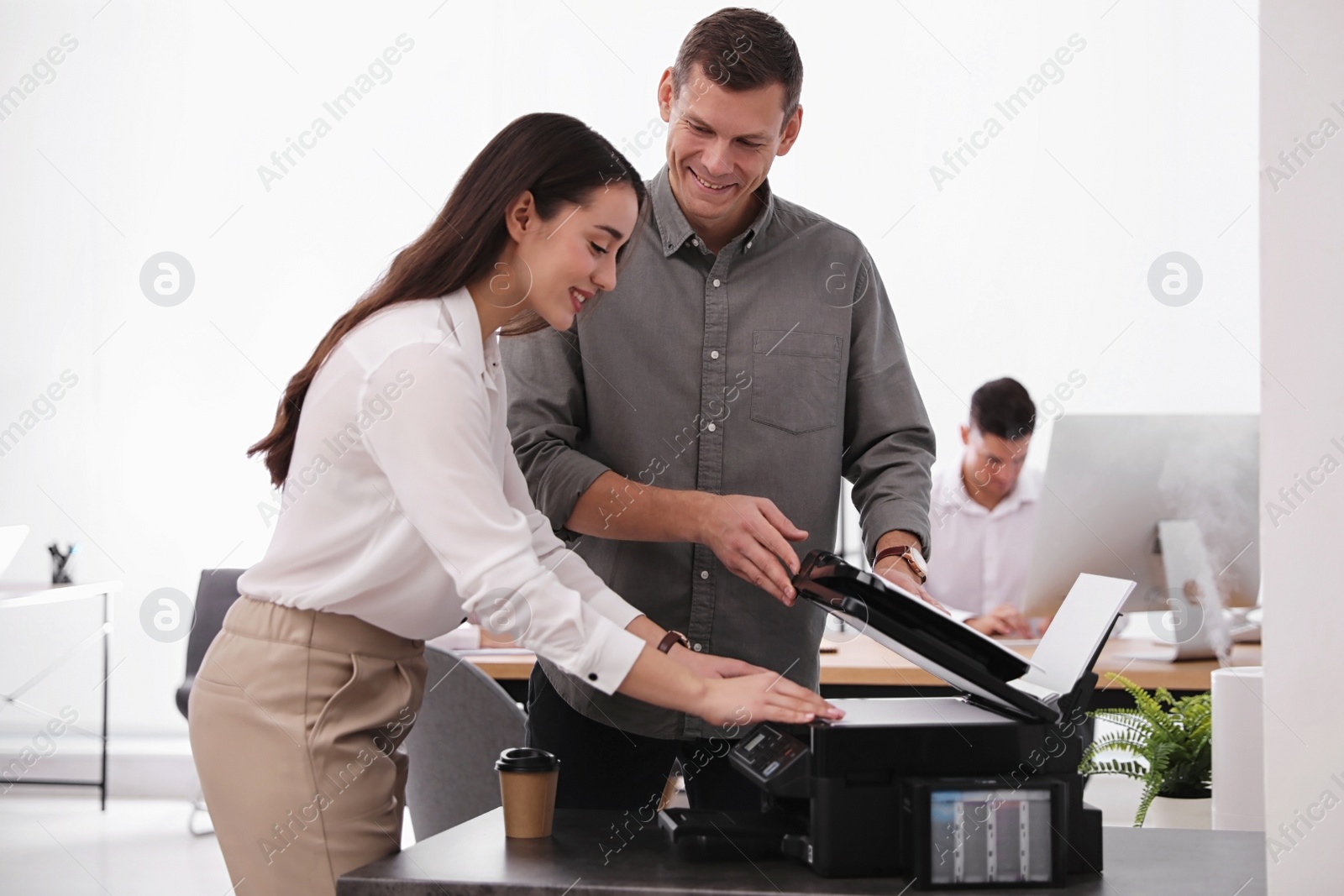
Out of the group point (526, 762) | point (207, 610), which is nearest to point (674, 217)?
point (526, 762)

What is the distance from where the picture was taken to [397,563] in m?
1.36

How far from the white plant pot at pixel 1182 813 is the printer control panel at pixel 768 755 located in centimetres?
90

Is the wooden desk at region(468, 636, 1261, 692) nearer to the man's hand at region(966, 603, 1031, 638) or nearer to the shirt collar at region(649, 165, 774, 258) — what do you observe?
the man's hand at region(966, 603, 1031, 638)

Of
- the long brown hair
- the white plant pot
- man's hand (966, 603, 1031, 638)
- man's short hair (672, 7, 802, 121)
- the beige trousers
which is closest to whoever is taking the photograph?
the beige trousers

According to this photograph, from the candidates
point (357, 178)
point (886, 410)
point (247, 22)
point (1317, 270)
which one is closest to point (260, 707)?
point (886, 410)

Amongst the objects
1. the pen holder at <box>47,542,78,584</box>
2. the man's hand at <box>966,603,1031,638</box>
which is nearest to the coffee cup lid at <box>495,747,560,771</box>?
the man's hand at <box>966,603,1031,638</box>

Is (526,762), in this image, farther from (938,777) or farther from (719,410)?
(719,410)

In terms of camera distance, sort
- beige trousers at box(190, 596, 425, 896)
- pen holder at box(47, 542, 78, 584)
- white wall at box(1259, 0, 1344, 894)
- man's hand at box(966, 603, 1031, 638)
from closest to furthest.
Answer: white wall at box(1259, 0, 1344, 894)
beige trousers at box(190, 596, 425, 896)
man's hand at box(966, 603, 1031, 638)
pen holder at box(47, 542, 78, 584)

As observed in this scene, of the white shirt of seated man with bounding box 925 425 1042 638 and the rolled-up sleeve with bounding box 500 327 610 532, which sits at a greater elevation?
the rolled-up sleeve with bounding box 500 327 610 532

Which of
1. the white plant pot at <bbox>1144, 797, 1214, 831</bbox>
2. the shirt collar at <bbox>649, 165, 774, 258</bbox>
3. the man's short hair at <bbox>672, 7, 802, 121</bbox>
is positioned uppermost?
the man's short hair at <bbox>672, 7, 802, 121</bbox>

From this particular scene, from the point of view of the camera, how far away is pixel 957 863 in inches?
48.6

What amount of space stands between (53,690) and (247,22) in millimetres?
3142

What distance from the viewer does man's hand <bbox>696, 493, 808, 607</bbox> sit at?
5.17ft

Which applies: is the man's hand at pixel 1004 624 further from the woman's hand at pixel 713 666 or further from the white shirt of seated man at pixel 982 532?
the woman's hand at pixel 713 666
